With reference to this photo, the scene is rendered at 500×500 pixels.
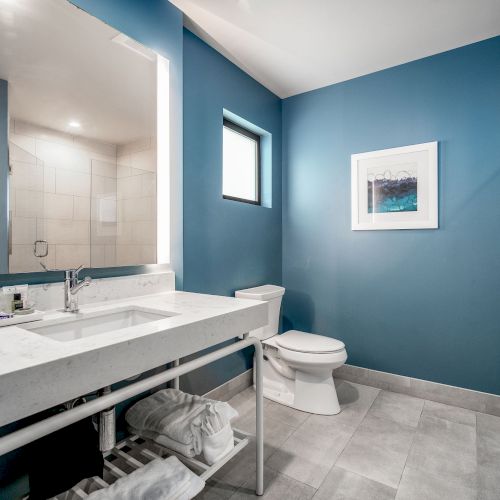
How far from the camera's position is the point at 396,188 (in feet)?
7.85

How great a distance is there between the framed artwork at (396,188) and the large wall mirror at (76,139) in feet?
4.99

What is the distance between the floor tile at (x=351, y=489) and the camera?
1.40m

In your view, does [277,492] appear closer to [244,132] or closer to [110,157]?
[110,157]

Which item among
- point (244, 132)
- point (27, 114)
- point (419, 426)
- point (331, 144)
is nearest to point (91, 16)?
point (27, 114)

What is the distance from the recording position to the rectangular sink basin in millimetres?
1180

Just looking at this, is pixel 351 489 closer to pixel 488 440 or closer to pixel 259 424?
pixel 259 424

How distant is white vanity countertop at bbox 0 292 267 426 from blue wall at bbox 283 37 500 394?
4.90 ft

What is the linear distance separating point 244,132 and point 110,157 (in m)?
1.34

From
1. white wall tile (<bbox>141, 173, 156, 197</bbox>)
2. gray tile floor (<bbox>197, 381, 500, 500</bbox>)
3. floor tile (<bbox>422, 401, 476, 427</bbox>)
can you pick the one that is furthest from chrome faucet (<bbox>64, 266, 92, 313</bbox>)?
floor tile (<bbox>422, 401, 476, 427</bbox>)

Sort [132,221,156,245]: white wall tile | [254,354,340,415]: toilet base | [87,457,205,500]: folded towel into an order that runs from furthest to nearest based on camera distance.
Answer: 1. [254,354,340,415]: toilet base
2. [132,221,156,245]: white wall tile
3. [87,457,205,500]: folded towel

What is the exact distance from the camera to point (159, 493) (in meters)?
1.13

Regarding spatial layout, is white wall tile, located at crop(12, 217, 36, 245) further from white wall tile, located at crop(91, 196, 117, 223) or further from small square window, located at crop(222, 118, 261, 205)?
small square window, located at crop(222, 118, 261, 205)

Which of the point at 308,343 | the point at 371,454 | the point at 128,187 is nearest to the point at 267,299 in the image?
the point at 308,343

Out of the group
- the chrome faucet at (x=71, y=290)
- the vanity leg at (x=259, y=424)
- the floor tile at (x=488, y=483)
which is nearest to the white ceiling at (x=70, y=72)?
the chrome faucet at (x=71, y=290)
